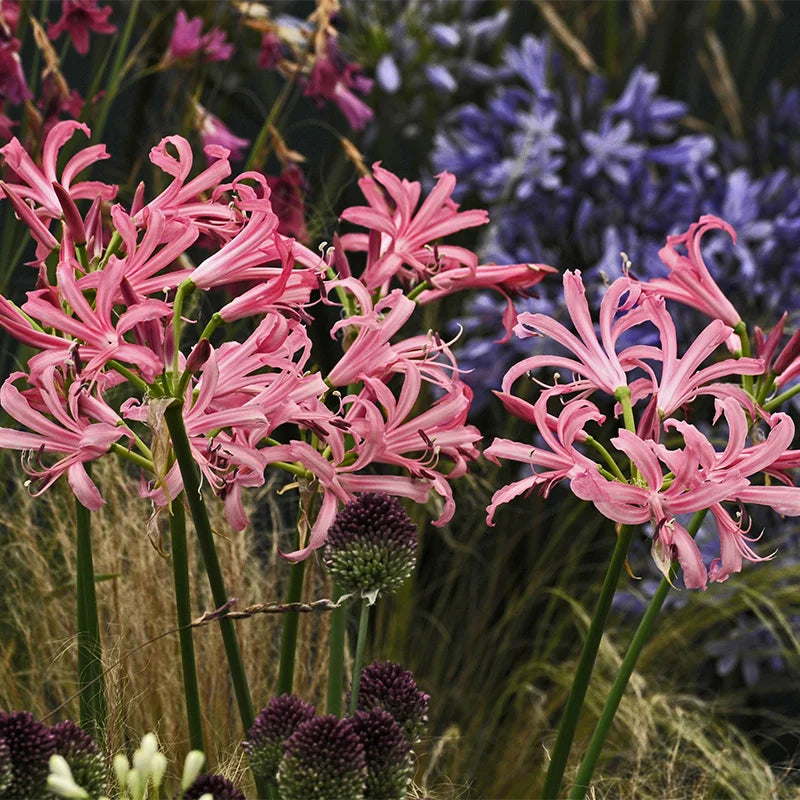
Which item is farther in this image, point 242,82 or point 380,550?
point 242,82

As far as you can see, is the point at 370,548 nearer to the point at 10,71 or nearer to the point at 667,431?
the point at 667,431

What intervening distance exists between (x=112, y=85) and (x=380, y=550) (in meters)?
0.67

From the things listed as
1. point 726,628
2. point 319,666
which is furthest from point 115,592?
point 726,628

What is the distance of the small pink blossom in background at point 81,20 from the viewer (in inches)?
40.1

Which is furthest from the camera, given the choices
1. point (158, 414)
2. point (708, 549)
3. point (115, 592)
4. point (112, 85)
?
point (708, 549)

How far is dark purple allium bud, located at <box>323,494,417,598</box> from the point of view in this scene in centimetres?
48

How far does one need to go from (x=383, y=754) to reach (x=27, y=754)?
0.11m

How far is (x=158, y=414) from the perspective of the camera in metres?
0.43

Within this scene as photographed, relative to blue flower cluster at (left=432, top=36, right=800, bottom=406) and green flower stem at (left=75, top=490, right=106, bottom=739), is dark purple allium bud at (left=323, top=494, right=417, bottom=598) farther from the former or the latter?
blue flower cluster at (left=432, top=36, right=800, bottom=406)

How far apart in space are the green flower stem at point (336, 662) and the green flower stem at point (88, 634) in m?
0.10

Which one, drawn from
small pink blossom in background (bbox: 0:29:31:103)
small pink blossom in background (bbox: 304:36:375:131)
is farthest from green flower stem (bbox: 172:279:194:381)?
small pink blossom in background (bbox: 304:36:375:131)

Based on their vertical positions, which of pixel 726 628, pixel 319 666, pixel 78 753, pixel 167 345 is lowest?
pixel 726 628

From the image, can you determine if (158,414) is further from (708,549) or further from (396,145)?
(396,145)

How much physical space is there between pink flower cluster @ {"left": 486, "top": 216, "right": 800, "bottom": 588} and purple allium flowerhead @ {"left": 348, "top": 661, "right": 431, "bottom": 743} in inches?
3.0
